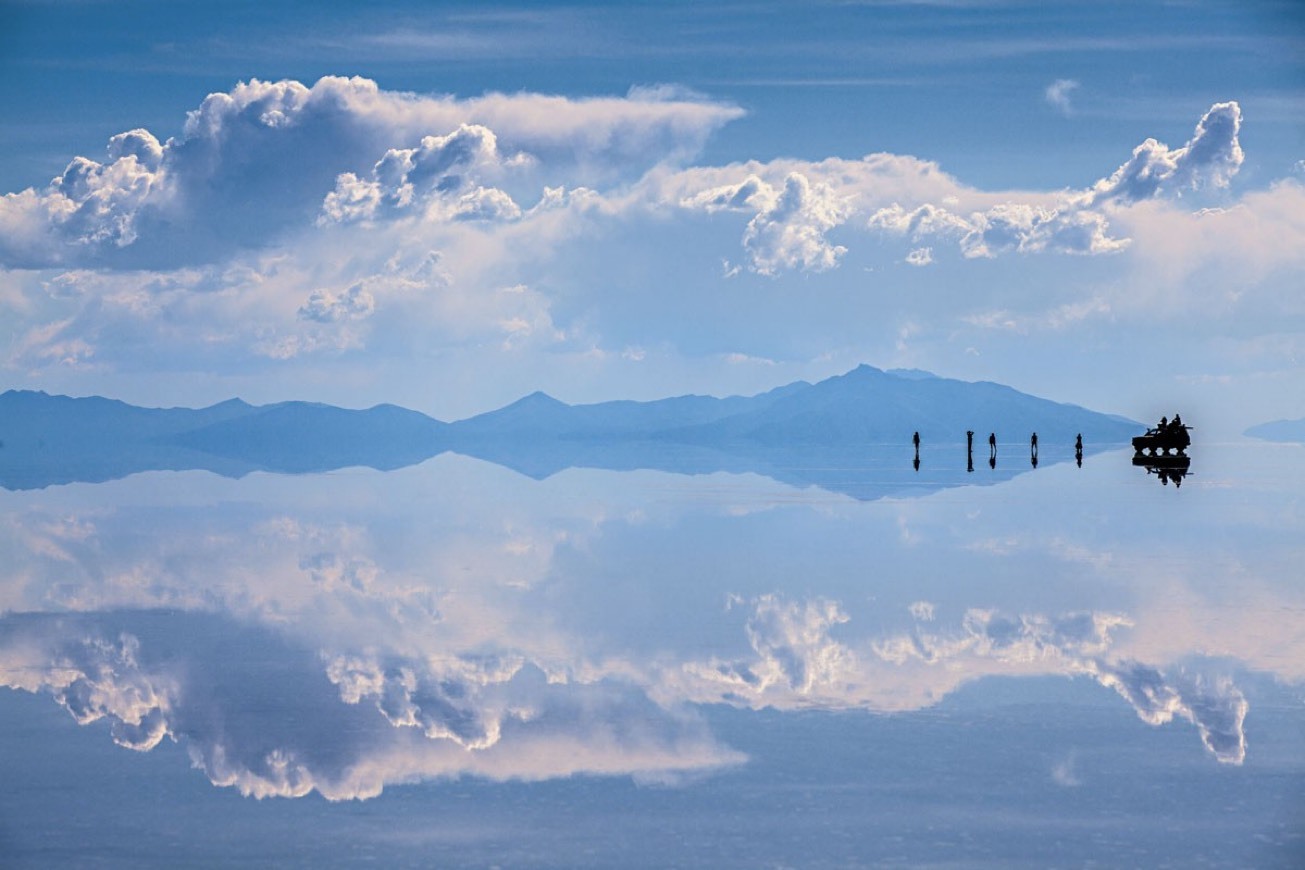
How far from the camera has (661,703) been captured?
2772 centimetres

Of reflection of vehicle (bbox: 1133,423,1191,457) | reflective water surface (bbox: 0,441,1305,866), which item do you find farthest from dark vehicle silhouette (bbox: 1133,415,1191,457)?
reflective water surface (bbox: 0,441,1305,866)

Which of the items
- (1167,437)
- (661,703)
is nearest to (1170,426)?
(1167,437)

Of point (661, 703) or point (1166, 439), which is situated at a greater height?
point (1166, 439)

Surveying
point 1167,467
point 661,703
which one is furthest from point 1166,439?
point 661,703

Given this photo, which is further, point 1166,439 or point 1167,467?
point 1166,439

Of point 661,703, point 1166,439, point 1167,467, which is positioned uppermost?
point 1166,439

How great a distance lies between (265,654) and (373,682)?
4.74 metres

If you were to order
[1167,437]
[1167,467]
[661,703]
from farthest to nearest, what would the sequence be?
[1167,437] < [1167,467] < [661,703]

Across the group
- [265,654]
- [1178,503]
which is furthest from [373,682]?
[1178,503]

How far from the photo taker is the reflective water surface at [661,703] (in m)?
19.8

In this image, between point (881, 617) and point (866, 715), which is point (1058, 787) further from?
point (881, 617)

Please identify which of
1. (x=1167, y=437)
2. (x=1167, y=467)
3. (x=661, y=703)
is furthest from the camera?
(x=1167, y=437)

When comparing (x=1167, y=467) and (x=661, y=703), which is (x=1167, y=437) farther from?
(x=661, y=703)

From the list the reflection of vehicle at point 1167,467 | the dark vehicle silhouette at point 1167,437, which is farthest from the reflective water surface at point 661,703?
the dark vehicle silhouette at point 1167,437
